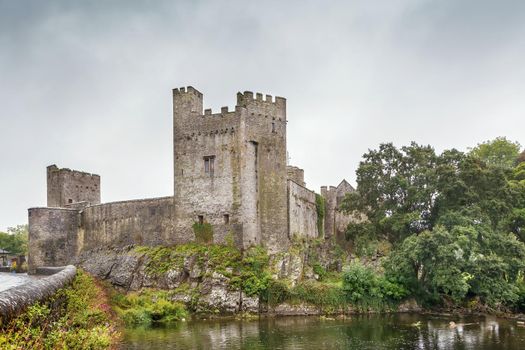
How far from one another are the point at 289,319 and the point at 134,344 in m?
12.5

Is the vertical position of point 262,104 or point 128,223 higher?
point 262,104

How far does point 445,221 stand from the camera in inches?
1638

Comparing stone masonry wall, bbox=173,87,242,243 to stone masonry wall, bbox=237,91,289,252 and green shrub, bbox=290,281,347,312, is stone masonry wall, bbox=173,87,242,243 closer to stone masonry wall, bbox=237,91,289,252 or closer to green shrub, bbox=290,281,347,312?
stone masonry wall, bbox=237,91,289,252

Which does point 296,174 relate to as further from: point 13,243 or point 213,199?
point 13,243

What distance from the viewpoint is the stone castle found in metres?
46.3

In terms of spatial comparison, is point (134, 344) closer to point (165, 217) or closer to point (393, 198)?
point (165, 217)

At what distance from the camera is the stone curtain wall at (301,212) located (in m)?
49.0

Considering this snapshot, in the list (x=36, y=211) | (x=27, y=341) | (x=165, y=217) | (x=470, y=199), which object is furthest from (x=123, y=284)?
(x=27, y=341)

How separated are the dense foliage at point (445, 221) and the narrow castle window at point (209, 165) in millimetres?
11286

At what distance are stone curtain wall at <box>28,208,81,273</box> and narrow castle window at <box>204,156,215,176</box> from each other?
1426 centimetres

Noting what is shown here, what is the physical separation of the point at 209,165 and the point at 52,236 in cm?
1632

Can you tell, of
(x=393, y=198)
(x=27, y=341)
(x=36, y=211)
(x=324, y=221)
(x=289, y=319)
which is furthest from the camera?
(x=324, y=221)

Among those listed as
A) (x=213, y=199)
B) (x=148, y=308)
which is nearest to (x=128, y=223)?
(x=213, y=199)

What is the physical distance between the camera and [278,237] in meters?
46.8
